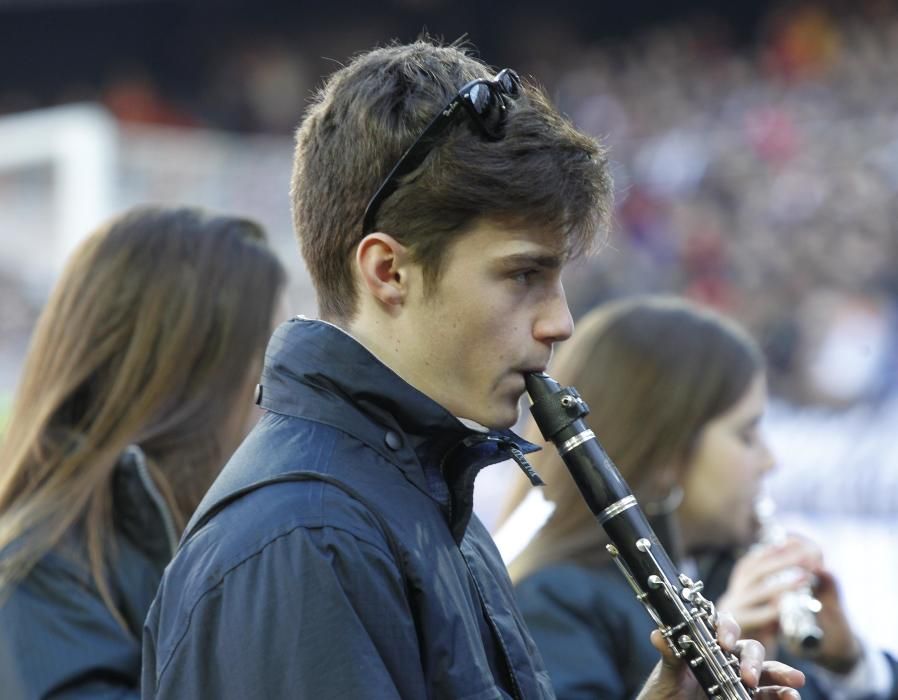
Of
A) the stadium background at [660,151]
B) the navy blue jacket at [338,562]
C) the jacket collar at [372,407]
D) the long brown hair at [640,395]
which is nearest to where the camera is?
the navy blue jacket at [338,562]

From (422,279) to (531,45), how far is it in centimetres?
1665

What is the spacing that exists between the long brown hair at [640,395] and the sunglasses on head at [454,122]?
1515mm

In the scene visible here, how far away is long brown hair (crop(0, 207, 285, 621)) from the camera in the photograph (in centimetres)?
240

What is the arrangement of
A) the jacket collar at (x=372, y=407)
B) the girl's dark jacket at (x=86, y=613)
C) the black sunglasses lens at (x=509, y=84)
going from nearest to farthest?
the jacket collar at (x=372, y=407)
the black sunglasses lens at (x=509, y=84)
the girl's dark jacket at (x=86, y=613)

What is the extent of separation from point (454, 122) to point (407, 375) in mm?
318

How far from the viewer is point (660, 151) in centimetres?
1337

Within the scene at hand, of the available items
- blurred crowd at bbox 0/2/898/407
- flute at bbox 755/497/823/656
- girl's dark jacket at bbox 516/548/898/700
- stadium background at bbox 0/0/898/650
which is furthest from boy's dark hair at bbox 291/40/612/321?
blurred crowd at bbox 0/2/898/407

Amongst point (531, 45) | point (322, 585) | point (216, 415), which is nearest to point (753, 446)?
point (216, 415)

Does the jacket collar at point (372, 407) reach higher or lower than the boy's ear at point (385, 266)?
lower

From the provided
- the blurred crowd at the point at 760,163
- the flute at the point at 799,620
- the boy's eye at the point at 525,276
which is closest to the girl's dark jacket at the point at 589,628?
the flute at the point at 799,620

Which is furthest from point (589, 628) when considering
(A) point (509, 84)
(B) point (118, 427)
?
(A) point (509, 84)

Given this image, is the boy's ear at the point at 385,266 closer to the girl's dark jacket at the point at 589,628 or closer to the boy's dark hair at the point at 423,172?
the boy's dark hair at the point at 423,172

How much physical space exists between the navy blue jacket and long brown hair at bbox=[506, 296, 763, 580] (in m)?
1.33

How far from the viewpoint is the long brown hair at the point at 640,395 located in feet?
9.98
